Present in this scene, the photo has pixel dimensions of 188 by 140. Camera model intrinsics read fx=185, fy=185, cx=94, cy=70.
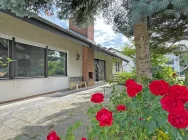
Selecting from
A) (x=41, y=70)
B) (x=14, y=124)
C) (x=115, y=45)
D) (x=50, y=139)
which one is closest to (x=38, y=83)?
(x=41, y=70)

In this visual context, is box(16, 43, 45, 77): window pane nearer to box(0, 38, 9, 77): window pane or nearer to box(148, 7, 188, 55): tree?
box(0, 38, 9, 77): window pane

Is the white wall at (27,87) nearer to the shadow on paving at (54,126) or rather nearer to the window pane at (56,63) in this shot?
the window pane at (56,63)

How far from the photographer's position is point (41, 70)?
950 centimetres

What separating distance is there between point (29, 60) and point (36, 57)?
0.54m

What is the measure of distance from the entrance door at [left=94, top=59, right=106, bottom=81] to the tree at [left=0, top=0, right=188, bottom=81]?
1185 centimetres

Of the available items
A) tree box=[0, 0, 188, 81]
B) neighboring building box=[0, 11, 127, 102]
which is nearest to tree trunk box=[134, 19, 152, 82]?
tree box=[0, 0, 188, 81]

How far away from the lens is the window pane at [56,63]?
10227mm

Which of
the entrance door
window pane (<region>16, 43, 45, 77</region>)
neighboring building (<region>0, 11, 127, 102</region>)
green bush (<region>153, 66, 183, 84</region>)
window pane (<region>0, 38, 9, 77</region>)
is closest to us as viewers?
green bush (<region>153, 66, 183, 84</region>)

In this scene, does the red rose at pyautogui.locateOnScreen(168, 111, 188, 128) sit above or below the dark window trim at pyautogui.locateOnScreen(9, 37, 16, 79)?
below

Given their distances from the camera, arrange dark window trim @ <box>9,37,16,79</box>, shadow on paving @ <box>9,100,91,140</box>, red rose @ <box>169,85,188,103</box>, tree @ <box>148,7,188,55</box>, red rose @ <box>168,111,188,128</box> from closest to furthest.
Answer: red rose @ <box>168,111,188,128</box> → red rose @ <box>169,85,188,103</box> → shadow on paving @ <box>9,100,91,140</box> → tree @ <box>148,7,188,55</box> → dark window trim @ <box>9,37,16,79</box>

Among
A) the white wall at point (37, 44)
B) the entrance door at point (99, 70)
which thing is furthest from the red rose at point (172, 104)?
the entrance door at point (99, 70)

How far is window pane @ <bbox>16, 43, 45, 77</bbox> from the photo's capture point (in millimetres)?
7924

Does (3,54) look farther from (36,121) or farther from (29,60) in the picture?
(36,121)

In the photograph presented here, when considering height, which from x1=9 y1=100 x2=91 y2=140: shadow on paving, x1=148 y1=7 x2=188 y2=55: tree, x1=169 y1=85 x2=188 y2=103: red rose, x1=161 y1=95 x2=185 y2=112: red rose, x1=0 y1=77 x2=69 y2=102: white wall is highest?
x1=148 y1=7 x2=188 y2=55: tree
